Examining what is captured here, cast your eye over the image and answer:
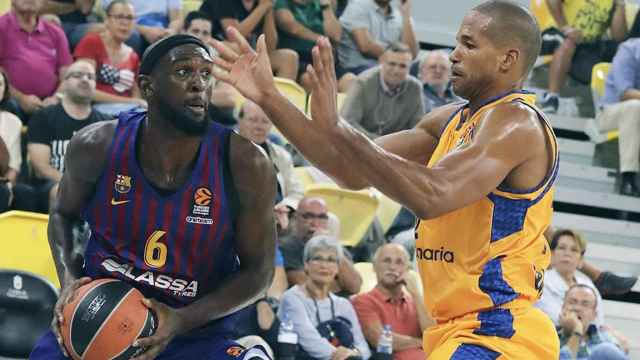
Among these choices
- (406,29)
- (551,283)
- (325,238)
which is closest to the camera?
(325,238)

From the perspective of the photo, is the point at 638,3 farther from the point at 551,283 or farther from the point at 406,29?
the point at 551,283

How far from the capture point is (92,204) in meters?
4.59

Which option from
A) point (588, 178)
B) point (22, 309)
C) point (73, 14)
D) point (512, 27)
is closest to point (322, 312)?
point (22, 309)

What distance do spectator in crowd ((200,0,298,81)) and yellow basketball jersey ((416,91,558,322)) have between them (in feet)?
20.2

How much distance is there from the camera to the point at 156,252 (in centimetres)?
446

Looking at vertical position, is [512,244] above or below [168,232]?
above

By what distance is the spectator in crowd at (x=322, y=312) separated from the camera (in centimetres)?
739

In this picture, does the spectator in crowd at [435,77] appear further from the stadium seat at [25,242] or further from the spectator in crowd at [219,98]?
the stadium seat at [25,242]

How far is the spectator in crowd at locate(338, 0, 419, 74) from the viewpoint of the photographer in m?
10.9

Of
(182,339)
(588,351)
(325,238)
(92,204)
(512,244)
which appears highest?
(512,244)

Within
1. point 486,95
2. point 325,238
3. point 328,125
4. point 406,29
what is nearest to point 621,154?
point 406,29

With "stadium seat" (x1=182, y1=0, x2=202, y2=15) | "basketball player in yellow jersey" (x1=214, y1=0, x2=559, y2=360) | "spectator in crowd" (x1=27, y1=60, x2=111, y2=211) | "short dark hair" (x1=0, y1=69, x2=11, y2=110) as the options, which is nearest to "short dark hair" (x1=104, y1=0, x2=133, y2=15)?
"spectator in crowd" (x1=27, y1=60, x2=111, y2=211)

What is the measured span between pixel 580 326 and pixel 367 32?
3.89 meters

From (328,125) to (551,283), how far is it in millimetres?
5446
